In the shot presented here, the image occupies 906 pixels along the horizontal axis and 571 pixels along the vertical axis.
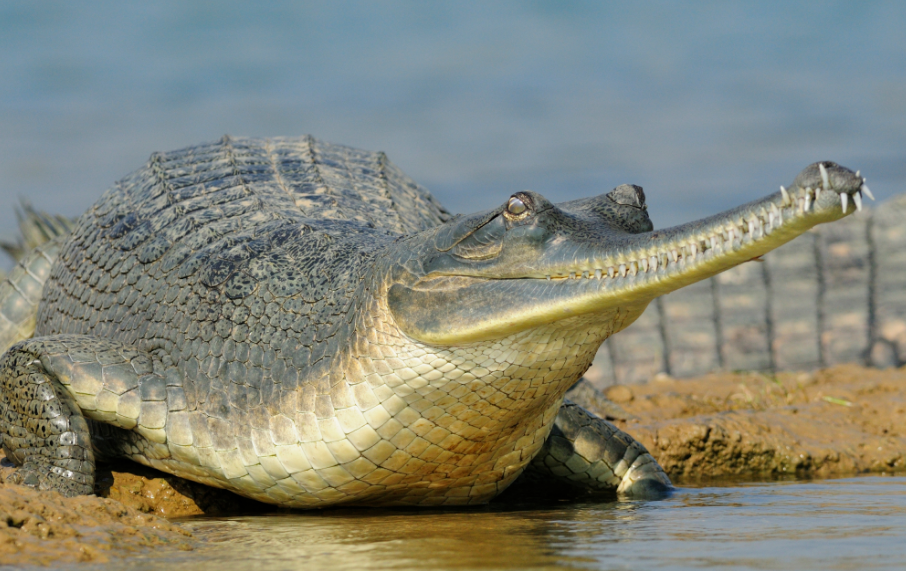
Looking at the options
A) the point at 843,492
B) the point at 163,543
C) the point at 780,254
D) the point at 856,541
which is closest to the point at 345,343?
the point at 163,543

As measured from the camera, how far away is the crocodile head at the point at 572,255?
8.74 ft

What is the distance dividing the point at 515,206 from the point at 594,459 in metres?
1.92

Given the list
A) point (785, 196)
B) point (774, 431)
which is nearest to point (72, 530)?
point (785, 196)

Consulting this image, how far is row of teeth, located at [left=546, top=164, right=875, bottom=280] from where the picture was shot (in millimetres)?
2602

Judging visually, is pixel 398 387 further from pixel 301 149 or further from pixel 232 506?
pixel 301 149

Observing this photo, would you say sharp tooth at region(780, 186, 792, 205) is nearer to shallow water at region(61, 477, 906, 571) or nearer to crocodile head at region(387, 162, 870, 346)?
crocodile head at region(387, 162, 870, 346)

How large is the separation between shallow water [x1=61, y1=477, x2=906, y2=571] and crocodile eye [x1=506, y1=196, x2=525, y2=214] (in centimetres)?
116

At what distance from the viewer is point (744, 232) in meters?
2.76

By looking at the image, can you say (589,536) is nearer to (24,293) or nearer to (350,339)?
(350,339)

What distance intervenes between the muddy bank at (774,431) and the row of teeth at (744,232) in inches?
111

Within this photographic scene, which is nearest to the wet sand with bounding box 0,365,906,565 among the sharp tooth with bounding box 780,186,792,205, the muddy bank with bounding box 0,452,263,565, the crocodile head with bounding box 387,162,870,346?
the muddy bank with bounding box 0,452,263,565

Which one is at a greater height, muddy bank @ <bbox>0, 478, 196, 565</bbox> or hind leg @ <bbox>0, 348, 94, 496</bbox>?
hind leg @ <bbox>0, 348, 94, 496</bbox>

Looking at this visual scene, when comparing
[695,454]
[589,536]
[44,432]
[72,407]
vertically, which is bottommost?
[589,536]

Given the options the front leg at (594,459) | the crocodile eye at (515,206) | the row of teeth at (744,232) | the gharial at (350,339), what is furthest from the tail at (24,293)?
the row of teeth at (744,232)
